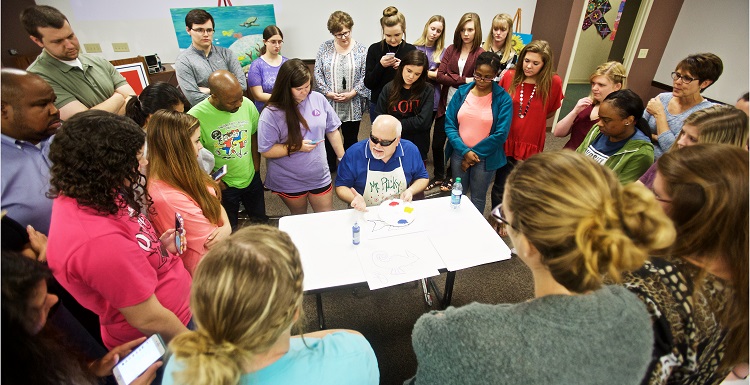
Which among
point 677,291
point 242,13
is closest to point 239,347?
point 677,291

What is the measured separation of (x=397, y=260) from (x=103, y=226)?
124cm

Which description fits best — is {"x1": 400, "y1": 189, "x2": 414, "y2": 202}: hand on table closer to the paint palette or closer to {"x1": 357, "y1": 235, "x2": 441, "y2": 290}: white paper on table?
the paint palette

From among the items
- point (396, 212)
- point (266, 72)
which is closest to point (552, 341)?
point (396, 212)

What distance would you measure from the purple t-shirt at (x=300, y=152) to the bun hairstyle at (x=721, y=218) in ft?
6.63

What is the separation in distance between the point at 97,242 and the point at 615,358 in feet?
4.75

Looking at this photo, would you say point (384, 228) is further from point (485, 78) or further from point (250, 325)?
point (485, 78)

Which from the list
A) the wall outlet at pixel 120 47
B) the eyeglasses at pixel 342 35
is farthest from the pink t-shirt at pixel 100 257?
the wall outlet at pixel 120 47

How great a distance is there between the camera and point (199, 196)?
1656 millimetres

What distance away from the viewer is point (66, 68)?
2.28m

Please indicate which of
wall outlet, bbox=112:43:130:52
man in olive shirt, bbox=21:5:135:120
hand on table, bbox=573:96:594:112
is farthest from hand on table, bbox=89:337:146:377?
wall outlet, bbox=112:43:130:52

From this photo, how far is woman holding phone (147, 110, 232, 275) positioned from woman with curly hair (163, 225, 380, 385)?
35.2 inches

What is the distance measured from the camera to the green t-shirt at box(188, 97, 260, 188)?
2.25m

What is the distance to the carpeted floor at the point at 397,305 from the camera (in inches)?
84.8

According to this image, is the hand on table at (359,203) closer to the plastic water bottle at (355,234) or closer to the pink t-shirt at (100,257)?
the plastic water bottle at (355,234)
